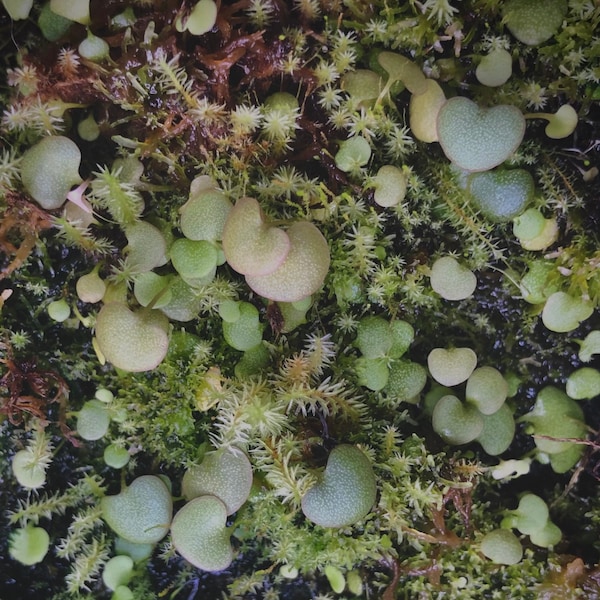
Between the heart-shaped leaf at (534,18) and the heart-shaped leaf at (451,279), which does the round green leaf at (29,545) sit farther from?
the heart-shaped leaf at (534,18)

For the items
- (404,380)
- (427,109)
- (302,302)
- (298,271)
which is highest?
(427,109)

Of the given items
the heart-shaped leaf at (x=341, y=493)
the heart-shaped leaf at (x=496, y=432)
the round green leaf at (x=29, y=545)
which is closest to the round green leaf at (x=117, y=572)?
the round green leaf at (x=29, y=545)

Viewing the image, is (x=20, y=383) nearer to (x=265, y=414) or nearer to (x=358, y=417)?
(x=265, y=414)

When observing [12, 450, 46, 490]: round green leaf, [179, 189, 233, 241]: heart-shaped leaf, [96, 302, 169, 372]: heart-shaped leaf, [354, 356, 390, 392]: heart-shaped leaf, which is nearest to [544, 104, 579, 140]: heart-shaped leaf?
[354, 356, 390, 392]: heart-shaped leaf

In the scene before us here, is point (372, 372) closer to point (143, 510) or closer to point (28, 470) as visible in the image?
point (143, 510)

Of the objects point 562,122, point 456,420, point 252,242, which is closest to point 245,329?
point 252,242

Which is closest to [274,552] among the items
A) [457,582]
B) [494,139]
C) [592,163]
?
[457,582]
